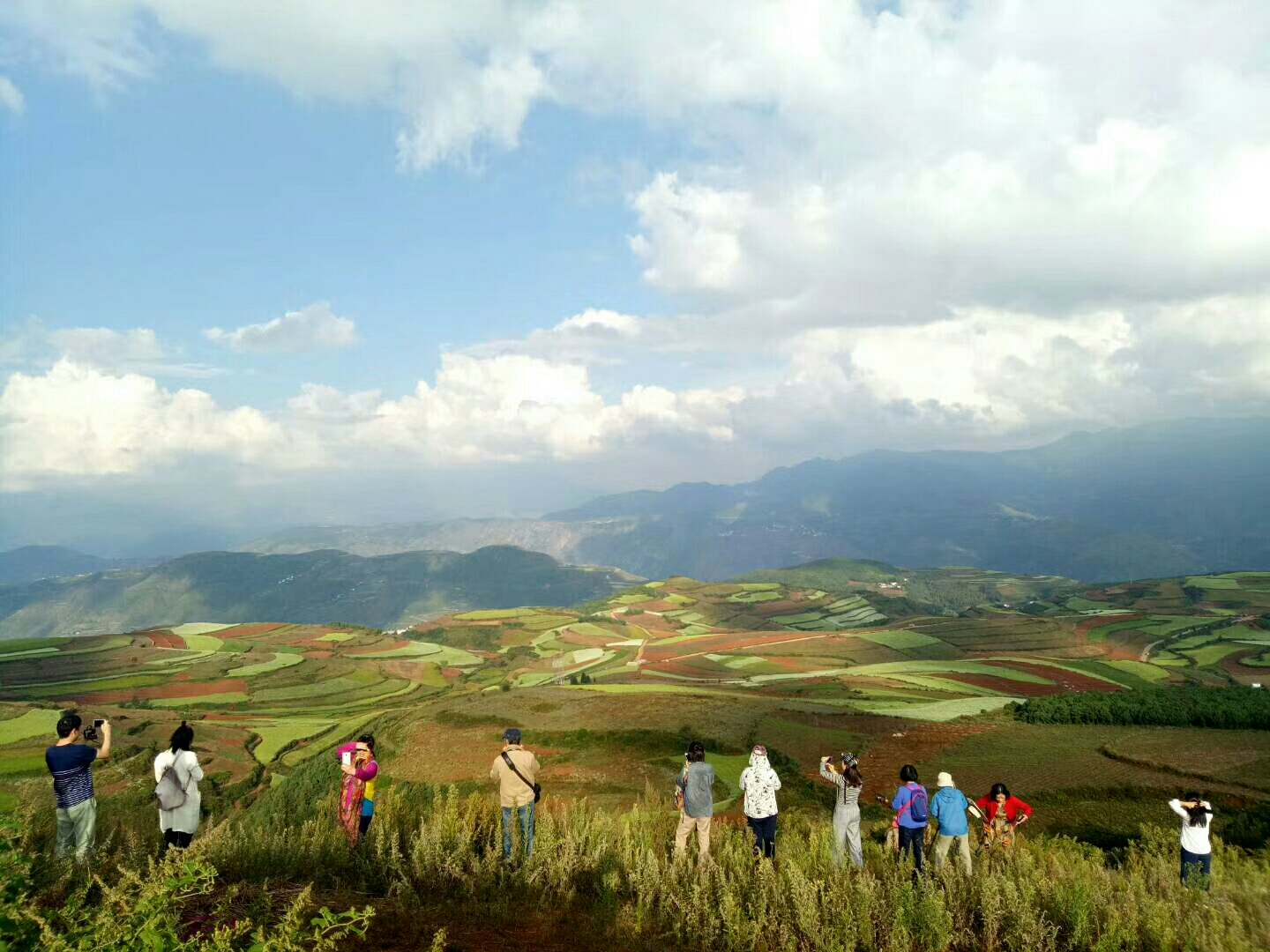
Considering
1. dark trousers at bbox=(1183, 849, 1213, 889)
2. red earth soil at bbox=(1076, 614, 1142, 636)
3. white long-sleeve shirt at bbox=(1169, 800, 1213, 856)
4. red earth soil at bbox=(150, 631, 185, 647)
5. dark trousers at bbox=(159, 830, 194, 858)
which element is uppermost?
dark trousers at bbox=(159, 830, 194, 858)

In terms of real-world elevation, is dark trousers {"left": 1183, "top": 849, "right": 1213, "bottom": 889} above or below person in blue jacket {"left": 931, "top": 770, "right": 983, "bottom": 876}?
below

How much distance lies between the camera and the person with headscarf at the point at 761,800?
42.2 ft

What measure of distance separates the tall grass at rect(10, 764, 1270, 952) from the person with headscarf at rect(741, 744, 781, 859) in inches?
17.8

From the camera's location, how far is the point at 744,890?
10.4m

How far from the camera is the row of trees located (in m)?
40.4

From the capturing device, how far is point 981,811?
1455 cm

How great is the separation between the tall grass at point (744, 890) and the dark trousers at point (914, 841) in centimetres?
68

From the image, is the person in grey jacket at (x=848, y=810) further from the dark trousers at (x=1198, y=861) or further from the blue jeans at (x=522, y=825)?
the dark trousers at (x=1198, y=861)

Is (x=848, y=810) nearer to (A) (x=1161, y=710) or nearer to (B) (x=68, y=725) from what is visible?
(B) (x=68, y=725)

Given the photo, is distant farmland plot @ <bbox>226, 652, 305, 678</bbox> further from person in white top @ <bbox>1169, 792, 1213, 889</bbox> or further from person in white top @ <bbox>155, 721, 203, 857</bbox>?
person in white top @ <bbox>1169, 792, 1213, 889</bbox>

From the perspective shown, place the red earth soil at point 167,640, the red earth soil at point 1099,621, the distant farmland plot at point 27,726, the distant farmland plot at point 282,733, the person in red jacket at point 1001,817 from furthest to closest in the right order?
the red earth soil at point 167,640 → the red earth soil at point 1099,621 → the distant farmland plot at point 282,733 → the distant farmland plot at point 27,726 → the person in red jacket at point 1001,817

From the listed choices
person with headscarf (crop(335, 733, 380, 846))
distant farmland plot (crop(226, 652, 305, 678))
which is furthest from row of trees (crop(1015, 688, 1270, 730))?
distant farmland plot (crop(226, 652, 305, 678))

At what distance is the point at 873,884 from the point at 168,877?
30.3 ft

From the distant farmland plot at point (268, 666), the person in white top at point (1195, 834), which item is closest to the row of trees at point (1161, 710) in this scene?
the person in white top at point (1195, 834)
